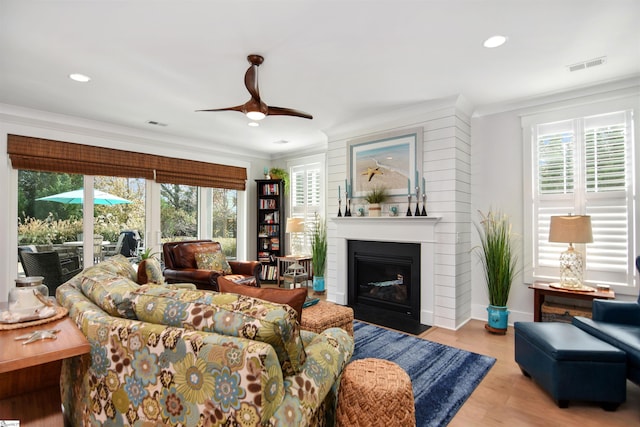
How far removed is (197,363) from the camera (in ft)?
3.86

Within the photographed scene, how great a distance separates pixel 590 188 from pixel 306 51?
3167 mm

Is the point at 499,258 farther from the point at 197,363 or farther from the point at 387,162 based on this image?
the point at 197,363

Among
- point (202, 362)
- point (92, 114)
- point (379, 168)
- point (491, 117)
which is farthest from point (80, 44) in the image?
point (491, 117)

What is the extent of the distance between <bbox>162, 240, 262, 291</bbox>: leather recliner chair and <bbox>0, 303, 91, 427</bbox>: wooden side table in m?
2.18

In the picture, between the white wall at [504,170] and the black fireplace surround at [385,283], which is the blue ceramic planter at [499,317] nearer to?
the white wall at [504,170]

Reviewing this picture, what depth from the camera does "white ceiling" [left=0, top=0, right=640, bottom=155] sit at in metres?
2.10

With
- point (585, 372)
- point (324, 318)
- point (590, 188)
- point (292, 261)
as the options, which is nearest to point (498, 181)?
point (590, 188)

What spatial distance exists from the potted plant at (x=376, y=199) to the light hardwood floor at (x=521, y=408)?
2136mm

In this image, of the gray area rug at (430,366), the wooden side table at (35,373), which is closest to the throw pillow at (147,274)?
the wooden side table at (35,373)

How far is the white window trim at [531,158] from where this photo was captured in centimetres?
304

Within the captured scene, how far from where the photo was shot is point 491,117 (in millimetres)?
3898

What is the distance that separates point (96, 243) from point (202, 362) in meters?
4.26

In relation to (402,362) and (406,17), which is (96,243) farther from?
(406,17)

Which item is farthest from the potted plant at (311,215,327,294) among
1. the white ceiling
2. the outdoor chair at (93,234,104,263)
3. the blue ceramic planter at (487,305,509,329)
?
the outdoor chair at (93,234,104,263)
